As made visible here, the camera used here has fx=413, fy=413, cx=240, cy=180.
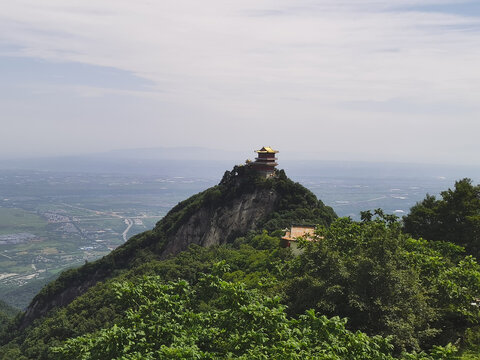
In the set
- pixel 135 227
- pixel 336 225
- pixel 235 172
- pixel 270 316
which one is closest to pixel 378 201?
pixel 135 227

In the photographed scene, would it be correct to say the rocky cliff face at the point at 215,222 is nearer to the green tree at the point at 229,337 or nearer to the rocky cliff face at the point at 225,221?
the rocky cliff face at the point at 225,221

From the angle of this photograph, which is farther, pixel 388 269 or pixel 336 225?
pixel 336 225

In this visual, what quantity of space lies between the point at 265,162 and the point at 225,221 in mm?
8828

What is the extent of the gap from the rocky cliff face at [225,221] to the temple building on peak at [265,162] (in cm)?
312

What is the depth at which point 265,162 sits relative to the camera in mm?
51312

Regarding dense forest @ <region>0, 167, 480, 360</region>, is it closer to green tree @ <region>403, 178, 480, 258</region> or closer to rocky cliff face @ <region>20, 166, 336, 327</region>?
green tree @ <region>403, 178, 480, 258</region>

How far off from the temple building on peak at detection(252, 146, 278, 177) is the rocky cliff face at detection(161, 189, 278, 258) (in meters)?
3.12

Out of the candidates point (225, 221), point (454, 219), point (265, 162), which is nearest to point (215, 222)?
point (225, 221)

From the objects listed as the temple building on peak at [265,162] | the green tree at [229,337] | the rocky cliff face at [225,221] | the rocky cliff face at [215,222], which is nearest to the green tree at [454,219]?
the green tree at [229,337]

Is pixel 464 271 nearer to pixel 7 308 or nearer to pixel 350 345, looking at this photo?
pixel 350 345

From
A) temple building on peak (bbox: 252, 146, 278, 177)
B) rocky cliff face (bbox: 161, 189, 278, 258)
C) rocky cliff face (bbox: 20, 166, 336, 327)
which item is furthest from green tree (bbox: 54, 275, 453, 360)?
temple building on peak (bbox: 252, 146, 278, 177)

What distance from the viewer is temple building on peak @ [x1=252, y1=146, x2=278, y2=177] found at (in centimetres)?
5116

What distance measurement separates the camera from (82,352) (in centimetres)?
1069

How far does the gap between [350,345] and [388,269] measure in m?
4.21
